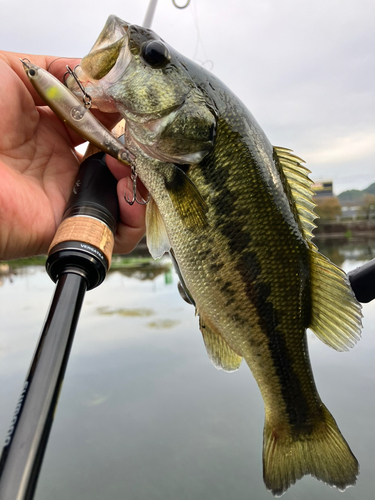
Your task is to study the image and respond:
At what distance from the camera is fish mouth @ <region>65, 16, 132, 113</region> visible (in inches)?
39.1

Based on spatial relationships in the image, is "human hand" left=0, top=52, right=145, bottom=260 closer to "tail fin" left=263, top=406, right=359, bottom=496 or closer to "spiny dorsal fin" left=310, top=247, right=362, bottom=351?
"spiny dorsal fin" left=310, top=247, right=362, bottom=351

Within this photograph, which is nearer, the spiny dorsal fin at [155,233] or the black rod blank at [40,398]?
the black rod blank at [40,398]

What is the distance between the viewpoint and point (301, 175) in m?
1.17

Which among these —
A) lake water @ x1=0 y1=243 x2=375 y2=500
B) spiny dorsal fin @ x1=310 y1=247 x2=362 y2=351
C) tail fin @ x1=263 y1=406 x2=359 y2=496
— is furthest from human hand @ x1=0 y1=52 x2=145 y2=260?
lake water @ x1=0 y1=243 x2=375 y2=500

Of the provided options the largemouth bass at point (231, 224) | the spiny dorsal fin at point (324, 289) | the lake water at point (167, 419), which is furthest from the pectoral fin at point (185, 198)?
the lake water at point (167, 419)

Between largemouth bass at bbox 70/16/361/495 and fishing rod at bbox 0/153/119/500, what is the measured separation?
205mm

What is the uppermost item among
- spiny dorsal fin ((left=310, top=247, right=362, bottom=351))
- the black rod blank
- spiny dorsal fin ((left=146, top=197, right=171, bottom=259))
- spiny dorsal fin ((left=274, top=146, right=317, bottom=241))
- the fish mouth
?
the fish mouth

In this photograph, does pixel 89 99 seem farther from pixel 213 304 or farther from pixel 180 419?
pixel 180 419

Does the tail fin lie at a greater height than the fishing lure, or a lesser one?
lesser

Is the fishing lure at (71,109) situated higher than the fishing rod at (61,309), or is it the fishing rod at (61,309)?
the fishing lure at (71,109)

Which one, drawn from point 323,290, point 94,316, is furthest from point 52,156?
point 94,316

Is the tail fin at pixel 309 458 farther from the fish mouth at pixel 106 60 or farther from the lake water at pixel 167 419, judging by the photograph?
the lake water at pixel 167 419

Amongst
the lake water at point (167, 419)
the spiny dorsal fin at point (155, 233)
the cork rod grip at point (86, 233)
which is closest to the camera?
the cork rod grip at point (86, 233)

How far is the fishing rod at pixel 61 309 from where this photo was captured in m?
0.55
